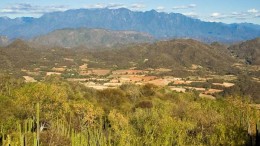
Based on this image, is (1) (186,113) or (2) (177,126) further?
(1) (186,113)

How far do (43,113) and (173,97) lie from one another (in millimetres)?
61225

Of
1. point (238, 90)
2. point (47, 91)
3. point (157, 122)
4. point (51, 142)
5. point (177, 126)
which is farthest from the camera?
point (238, 90)

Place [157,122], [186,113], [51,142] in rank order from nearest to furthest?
[51,142], [157,122], [186,113]

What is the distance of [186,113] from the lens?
67.7m

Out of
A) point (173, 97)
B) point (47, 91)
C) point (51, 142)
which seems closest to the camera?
point (51, 142)

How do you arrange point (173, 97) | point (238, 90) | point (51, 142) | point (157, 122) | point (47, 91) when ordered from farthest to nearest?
point (238, 90)
point (173, 97)
point (47, 91)
point (157, 122)
point (51, 142)

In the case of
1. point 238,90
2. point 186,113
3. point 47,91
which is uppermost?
point 47,91

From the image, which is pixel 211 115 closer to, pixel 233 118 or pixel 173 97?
pixel 233 118

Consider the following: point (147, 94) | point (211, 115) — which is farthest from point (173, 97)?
point (211, 115)

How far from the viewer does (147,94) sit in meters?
123

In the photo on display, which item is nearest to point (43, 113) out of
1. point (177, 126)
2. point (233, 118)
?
point (177, 126)

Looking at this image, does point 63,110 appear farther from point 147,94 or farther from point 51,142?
point 147,94

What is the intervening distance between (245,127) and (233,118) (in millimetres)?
7140

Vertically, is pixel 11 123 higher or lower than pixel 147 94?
higher
